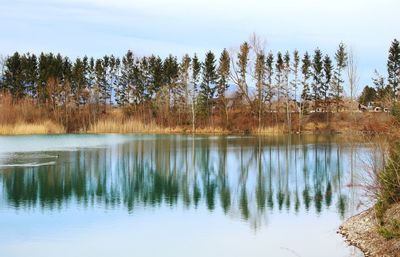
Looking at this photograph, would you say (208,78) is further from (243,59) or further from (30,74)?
(30,74)

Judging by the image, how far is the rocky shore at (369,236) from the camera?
9.59 metres

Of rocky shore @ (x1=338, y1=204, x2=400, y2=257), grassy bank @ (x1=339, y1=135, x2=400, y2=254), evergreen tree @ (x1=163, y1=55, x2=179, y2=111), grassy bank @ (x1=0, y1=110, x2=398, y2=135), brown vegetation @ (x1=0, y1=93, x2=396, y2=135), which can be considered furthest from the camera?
evergreen tree @ (x1=163, y1=55, x2=179, y2=111)

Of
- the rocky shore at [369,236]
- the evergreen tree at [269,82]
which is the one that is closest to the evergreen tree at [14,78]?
the evergreen tree at [269,82]

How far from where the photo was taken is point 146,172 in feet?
78.0

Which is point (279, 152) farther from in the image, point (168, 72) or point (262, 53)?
point (168, 72)

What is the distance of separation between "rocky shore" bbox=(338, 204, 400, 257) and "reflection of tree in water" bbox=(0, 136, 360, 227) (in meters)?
2.21

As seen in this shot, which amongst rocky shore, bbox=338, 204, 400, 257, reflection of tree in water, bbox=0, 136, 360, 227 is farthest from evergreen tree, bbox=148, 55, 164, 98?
rocky shore, bbox=338, 204, 400, 257

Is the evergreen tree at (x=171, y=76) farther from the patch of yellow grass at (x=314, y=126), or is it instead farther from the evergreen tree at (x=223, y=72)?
the patch of yellow grass at (x=314, y=126)

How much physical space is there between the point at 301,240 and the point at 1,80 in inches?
2352

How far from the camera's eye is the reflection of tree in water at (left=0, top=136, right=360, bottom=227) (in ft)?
54.4

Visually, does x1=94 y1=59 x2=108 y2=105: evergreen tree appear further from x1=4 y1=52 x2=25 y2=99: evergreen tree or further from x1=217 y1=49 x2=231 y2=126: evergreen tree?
x1=217 y1=49 x2=231 y2=126: evergreen tree

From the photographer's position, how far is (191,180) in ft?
71.1

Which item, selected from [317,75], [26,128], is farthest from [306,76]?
[26,128]

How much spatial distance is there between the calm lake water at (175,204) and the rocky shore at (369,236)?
27cm
